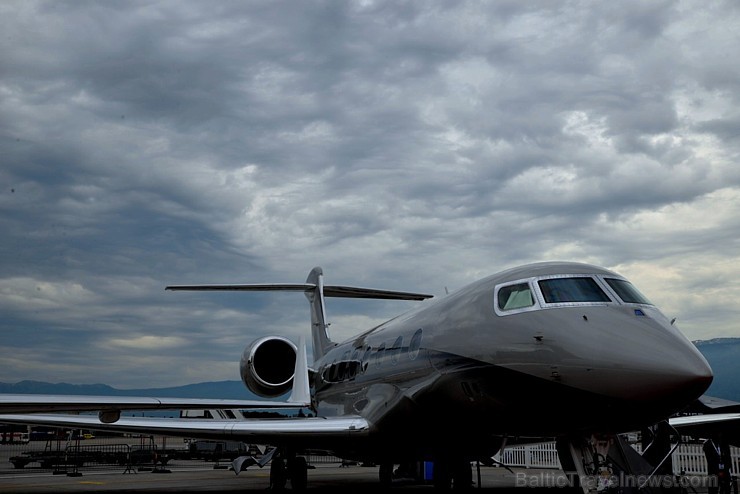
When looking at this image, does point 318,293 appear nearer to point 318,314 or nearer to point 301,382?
point 318,314

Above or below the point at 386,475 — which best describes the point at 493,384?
above

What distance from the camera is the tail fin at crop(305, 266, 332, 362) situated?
23469 mm

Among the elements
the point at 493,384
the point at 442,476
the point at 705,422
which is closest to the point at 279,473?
the point at 442,476

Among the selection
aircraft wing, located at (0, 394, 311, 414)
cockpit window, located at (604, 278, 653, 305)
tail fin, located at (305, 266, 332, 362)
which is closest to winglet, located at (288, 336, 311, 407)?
tail fin, located at (305, 266, 332, 362)

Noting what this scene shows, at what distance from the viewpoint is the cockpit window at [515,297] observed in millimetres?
9211

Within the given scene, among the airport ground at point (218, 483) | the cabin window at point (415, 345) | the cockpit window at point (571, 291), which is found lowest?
the airport ground at point (218, 483)

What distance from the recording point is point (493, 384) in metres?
9.14

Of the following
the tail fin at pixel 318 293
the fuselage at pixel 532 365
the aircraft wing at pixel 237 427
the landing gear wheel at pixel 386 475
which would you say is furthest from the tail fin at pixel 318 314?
the fuselage at pixel 532 365

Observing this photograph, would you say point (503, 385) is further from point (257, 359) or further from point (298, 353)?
point (257, 359)

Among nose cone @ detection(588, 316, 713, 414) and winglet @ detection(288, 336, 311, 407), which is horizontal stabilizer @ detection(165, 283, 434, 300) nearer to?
winglet @ detection(288, 336, 311, 407)

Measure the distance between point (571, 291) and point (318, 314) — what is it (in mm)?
15869

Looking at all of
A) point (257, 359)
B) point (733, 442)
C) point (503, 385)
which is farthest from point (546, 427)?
point (257, 359)

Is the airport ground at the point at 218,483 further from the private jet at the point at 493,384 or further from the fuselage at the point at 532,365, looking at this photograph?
the fuselage at the point at 532,365

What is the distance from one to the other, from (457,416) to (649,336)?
3383mm
